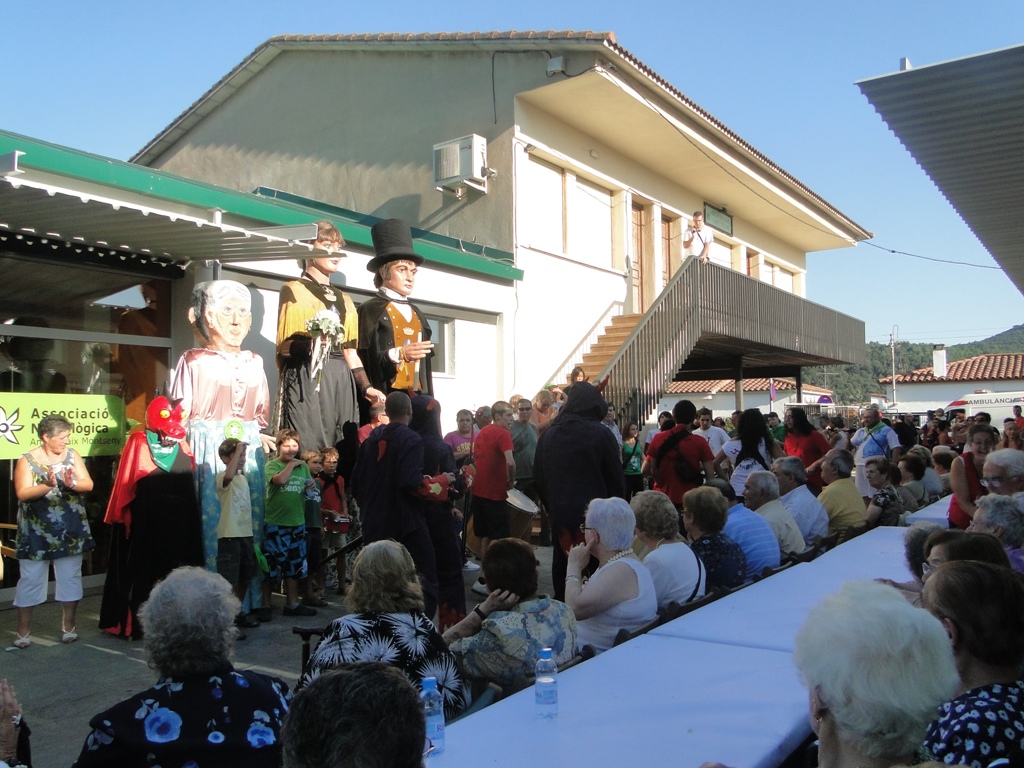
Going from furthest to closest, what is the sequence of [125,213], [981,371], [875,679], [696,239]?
[981,371], [696,239], [125,213], [875,679]

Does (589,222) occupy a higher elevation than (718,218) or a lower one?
lower

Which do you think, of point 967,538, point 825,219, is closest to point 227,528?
point 967,538

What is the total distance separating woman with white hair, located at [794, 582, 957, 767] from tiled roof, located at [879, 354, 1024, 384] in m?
50.4

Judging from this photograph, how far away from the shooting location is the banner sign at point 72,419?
6500 mm

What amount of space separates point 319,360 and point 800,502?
13.4ft

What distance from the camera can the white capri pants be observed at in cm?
575

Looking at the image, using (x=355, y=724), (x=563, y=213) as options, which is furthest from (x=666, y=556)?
(x=563, y=213)

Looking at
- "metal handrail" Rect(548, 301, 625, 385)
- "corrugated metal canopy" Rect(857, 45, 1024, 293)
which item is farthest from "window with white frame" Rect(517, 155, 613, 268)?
"corrugated metal canopy" Rect(857, 45, 1024, 293)

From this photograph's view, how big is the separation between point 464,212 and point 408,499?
938 cm

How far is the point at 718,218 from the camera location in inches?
826

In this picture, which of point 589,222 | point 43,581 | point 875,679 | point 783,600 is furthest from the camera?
point 589,222

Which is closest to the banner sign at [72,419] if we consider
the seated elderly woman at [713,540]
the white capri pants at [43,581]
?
the white capri pants at [43,581]

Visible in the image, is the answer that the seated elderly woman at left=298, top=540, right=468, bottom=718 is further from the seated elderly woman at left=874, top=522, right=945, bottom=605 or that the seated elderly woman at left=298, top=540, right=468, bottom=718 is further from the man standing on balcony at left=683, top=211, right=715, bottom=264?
the man standing on balcony at left=683, top=211, right=715, bottom=264

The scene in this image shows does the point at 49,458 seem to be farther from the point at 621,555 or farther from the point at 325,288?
the point at 621,555
